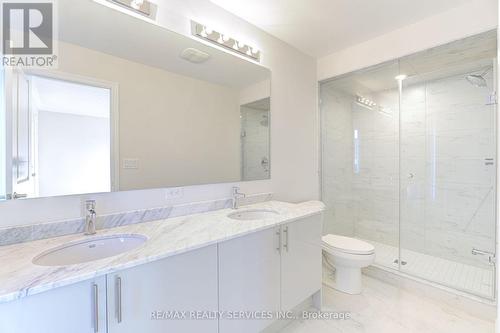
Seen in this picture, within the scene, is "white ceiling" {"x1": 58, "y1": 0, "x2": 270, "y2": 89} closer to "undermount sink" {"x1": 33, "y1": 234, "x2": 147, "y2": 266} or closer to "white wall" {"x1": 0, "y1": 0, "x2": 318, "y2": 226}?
"white wall" {"x1": 0, "y1": 0, "x2": 318, "y2": 226}

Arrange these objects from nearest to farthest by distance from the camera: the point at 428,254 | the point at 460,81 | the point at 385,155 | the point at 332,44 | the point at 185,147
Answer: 1. the point at 185,147
2. the point at 332,44
3. the point at 460,81
4. the point at 428,254
5. the point at 385,155

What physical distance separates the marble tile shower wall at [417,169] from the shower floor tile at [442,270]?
0.13 metres

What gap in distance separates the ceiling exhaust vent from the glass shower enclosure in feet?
5.35

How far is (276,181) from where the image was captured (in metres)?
2.29

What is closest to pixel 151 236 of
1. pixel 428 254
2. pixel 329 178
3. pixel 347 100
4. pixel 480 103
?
pixel 329 178

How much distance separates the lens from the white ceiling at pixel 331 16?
182cm

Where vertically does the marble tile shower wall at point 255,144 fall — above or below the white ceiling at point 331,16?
below

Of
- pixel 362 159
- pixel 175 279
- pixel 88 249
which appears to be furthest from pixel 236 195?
pixel 362 159

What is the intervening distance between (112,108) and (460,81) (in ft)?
11.5

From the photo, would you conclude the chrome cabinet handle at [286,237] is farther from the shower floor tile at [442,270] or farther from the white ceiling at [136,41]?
the shower floor tile at [442,270]

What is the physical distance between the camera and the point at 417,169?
3.03 metres

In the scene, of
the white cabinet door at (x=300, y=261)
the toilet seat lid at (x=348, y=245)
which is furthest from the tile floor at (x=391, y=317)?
the toilet seat lid at (x=348, y=245)

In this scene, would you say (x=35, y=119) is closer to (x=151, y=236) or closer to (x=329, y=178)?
(x=151, y=236)

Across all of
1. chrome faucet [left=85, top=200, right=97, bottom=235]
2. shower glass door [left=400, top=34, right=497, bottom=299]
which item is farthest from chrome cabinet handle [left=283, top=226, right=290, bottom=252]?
shower glass door [left=400, top=34, right=497, bottom=299]
